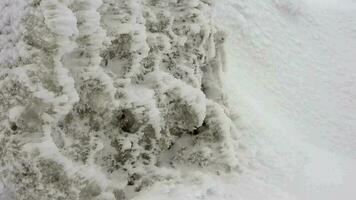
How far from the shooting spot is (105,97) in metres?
2.66

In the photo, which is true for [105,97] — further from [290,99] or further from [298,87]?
[298,87]

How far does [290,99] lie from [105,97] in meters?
2.12

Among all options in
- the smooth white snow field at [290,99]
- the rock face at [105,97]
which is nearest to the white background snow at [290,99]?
the smooth white snow field at [290,99]

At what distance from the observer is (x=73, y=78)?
2.55 m

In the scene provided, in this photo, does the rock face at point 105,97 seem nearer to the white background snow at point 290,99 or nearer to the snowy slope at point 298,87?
the white background snow at point 290,99

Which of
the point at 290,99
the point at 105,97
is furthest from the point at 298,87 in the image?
the point at 105,97

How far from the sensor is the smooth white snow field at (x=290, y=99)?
124 inches

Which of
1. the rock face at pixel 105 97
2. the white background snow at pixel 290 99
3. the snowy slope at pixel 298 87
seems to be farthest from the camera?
the snowy slope at pixel 298 87

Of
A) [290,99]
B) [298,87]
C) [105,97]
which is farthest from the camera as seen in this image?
[298,87]

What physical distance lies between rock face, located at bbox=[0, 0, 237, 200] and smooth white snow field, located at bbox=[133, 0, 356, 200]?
9.1 inches

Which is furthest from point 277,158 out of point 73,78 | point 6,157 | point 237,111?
point 6,157

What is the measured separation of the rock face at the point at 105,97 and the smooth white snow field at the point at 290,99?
0.76 feet

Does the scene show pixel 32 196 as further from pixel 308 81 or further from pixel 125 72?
pixel 308 81

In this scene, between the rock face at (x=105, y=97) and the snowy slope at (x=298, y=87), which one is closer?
the rock face at (x=105, y=97)
